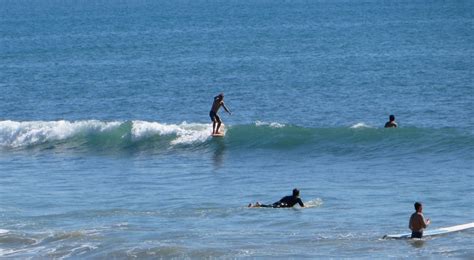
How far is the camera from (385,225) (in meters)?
24.3

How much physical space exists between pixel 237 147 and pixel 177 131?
310cm

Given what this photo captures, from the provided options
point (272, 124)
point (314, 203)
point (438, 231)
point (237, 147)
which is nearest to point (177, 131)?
point (237, 147)

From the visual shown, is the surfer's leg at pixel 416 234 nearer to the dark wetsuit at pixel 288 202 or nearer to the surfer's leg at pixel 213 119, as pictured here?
the dark wetsuit at pixel 288 202

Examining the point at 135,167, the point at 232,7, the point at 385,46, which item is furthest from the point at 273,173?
the point at 232,7

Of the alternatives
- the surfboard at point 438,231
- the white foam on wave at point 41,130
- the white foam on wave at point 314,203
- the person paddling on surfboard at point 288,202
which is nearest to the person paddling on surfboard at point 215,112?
the white foam on wave at point 41,130

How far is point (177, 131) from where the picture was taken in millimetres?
38812

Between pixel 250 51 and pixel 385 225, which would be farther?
pixel 250 51

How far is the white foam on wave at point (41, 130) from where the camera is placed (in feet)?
129

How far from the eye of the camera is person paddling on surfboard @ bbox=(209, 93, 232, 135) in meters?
36.8

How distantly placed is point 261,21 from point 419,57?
4226 centimetres

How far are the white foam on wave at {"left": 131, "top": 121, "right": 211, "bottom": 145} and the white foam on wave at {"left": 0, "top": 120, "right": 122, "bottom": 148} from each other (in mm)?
1354

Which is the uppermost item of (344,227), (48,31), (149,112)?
(48,31)

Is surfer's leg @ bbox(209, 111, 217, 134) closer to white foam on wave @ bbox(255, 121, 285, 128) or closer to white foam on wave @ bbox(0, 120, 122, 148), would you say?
white foam on wave @ bbox(255, 121, 285, 128)

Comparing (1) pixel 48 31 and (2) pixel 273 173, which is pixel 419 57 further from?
(1) pixel 48 31
